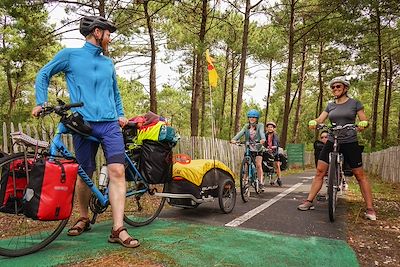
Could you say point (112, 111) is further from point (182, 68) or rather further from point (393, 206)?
point (182, 68)

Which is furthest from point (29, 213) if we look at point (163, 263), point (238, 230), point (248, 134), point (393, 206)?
point (393, 206)

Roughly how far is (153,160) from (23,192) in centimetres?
163

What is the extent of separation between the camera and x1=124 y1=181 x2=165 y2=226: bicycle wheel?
14.7 feet

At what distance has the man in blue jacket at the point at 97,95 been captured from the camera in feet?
11.5

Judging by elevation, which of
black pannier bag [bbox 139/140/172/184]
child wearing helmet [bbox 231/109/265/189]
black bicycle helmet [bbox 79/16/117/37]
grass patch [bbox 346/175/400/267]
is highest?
black bicycle helmet [bbox 79/16/117/37]

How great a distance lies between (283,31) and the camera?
23.7 metres

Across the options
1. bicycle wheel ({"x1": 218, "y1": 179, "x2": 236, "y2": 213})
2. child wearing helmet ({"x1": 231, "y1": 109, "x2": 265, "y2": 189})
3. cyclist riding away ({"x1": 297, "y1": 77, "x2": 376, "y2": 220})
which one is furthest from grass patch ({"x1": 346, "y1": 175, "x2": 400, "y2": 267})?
child wearing helmet ({"x1": 231, "y1": 109, "x2": 265, "y2": 189})

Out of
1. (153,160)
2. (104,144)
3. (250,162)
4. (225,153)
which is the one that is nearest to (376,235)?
(153,160)

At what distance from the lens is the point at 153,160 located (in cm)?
443

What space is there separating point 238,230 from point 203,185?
99 centimetres

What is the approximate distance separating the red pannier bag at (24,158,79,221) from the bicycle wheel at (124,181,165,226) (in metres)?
1.14

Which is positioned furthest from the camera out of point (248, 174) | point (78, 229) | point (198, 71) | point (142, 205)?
point (198, 71)

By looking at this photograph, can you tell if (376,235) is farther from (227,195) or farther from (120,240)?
(120,240)

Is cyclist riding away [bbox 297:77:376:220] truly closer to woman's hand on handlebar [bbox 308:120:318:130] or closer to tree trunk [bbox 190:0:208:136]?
woman's hand on handlebar [bbox 308:120:318:130]
